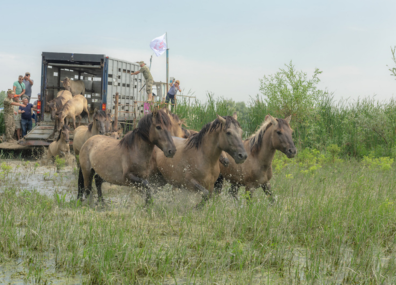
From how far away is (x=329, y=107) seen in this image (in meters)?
18.3

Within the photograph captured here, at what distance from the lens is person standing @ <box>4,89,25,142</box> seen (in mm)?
15664

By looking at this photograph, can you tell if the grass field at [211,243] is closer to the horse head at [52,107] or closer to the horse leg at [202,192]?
the horse leg at [202,192]

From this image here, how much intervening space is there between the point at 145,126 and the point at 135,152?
49cm

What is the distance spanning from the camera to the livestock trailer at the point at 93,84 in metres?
14.8

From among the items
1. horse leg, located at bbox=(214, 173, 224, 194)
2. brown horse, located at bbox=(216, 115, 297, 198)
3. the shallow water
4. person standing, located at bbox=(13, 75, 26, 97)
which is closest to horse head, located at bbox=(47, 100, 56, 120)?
the shallow water

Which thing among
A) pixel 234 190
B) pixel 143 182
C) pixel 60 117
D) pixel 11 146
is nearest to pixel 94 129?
pixel 60 117

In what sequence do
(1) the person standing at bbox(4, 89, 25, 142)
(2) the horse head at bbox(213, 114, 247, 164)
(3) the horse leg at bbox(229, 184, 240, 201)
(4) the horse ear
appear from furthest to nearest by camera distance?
1. (1) the person standing at bbox(4, 89, 25, 142)
2. (3) the horse leg at bbox(229, 184, 240, 201)
3. (4) the horse ear
4. (2) the horse head at bbox(213, 114, 247, 164)

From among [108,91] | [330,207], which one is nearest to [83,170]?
[330,207]

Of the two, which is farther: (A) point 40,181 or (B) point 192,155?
(A) point 40,181

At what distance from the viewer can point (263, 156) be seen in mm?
7070

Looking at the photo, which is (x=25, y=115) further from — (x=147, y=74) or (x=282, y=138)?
(x=282, y=138)

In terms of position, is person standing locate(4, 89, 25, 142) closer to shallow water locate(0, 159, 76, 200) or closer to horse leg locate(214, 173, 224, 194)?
shallow water locate(0, 159, 76, 200)

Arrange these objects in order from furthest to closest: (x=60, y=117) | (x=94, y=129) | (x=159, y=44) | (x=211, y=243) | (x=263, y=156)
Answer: (x=159, y=44), (x=60, y=117), (x=94, y=129), (x=263, y=156), (x=211, y=243)

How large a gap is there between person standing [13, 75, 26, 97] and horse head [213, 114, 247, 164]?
13.3 m
